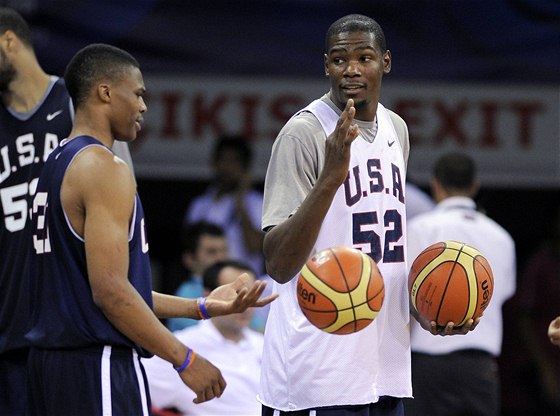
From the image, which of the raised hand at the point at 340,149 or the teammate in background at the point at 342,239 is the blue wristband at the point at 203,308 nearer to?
the teammate in background at the point at 342,239

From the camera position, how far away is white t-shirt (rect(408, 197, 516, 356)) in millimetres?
8062

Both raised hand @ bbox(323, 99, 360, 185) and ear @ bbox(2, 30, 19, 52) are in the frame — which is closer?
raised hand @ bbox(323, 99, 360, 185)

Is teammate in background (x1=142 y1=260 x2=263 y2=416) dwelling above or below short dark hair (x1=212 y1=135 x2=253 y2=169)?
below

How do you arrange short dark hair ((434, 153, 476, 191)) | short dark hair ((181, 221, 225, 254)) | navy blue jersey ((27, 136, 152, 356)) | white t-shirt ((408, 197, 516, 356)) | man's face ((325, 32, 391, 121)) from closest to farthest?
navy blue jersey ((27, 136, 152, 356)) → man's face ((325, 32, 391, 121)) → white t-shirt ((408, 197, 516, 356)) → short dark hair ((434, 153, 476, 191)) → short dark hair ((181, 221, 225, 254))

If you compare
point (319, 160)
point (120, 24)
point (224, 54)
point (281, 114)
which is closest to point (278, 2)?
point (224, 54)

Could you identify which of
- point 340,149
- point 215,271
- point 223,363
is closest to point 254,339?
point 223,363

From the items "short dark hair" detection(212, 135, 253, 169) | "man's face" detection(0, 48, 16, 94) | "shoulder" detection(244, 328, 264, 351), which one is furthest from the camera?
"short dark hair" detection(212, 135, 253, 169)

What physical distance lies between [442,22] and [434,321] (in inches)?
148

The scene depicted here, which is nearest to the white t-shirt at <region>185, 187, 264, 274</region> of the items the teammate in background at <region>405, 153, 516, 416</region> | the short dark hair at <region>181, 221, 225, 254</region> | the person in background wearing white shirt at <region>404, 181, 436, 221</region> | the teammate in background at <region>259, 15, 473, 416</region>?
the short dark hair at <region>181, 221, 225, 254</region>

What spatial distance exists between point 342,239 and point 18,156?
1829 millimetres

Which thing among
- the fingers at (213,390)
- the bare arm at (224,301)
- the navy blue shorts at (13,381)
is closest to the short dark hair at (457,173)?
the bare arm at (224,301)

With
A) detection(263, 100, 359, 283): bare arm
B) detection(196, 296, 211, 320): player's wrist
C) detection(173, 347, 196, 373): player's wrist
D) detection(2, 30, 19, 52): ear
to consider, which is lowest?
detection(173, 347, 196, 373): player's wrist

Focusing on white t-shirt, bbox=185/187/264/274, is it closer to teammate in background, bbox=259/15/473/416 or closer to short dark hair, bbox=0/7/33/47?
short dark hair, bbox=0/7/33/47

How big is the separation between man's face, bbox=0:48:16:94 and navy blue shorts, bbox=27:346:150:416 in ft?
5.38
